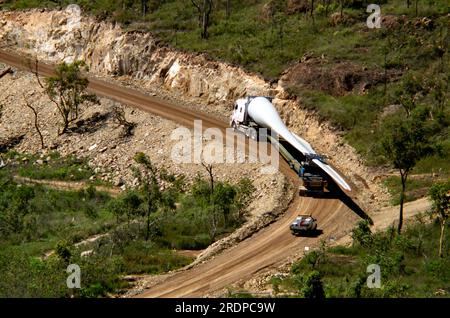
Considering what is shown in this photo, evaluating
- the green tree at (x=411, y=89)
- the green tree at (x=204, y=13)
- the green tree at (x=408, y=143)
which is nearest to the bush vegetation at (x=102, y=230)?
the green tree at (x=408, y=143)

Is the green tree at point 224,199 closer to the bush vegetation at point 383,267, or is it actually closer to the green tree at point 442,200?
the bush vegetation at point 383,267

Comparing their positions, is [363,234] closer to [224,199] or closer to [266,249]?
[266,249]

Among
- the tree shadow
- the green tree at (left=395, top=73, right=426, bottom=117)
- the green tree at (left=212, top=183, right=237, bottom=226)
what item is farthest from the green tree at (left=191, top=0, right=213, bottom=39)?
the tree shadow

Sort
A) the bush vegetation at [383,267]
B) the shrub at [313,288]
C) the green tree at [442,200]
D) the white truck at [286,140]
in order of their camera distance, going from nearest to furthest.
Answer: the shrub at [313,288] < the bush vegetation at [383,267] < the green tree at [442,200] < the white truck at [286,140]

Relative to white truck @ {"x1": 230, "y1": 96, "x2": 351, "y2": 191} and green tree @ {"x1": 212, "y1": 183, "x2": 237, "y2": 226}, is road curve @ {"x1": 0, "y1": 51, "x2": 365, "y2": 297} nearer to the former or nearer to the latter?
white truck @ {"x1": 230, "y1": 96, "x2": 351, "y2": 191}

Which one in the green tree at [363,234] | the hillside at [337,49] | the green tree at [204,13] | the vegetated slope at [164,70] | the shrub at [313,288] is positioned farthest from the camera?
the green tree at [204,13]
